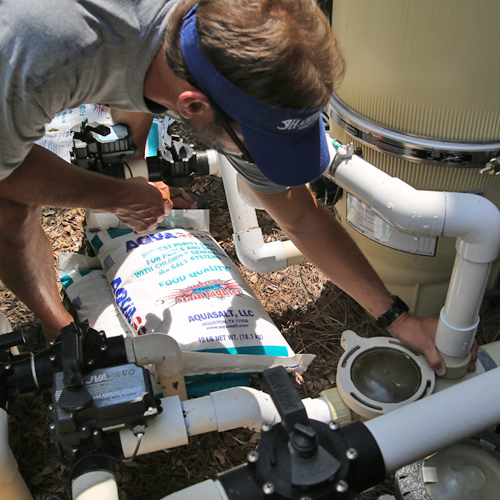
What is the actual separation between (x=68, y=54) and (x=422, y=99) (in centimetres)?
61

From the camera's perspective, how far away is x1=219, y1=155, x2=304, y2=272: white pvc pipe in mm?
1426

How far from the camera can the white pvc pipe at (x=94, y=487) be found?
0.76m

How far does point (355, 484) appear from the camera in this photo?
0.62 meters

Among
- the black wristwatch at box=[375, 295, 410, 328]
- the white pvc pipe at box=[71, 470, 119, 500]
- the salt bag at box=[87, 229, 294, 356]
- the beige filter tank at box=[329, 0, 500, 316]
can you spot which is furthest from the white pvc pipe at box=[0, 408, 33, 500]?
the beige filter tank at box=[329, 0, 500, 316]

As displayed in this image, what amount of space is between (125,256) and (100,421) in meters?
0.67

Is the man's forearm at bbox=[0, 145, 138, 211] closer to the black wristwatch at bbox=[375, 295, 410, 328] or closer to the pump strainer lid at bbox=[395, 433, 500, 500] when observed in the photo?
the black wristwatch at bbox=[375, 295, 410, 328]

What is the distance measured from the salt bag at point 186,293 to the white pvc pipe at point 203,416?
24 centimetres

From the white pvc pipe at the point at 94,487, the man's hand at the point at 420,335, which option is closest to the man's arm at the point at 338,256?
the man's hand at the point at 420,335

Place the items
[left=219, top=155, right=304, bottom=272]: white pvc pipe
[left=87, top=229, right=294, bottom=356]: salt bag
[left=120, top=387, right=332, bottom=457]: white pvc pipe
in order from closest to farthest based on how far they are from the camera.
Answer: [left=120, top=387, right=332, bottom=457]: white pvc pipe
[left=87, top=229, right=294, bottom=356]: salt bag
[left=219, top=155, right=304, bottom=272]: white pvc pipe

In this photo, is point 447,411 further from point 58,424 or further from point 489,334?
point 489,334

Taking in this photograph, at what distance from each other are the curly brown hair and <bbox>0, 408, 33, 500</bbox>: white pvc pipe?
2.11 feet

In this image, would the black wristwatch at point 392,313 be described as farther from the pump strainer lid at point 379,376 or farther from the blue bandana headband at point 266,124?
the blue bandana headband at point 266,124

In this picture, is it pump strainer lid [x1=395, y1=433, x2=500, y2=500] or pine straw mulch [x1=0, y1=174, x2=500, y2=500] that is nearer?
pump strainer lid [x1=395, y1=433, x2=500, y2=500]

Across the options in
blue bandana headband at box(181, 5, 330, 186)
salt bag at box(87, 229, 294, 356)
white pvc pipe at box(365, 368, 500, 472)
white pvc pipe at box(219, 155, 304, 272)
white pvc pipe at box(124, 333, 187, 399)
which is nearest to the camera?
white pvc pipe at box(365, 368, 500, 472)
